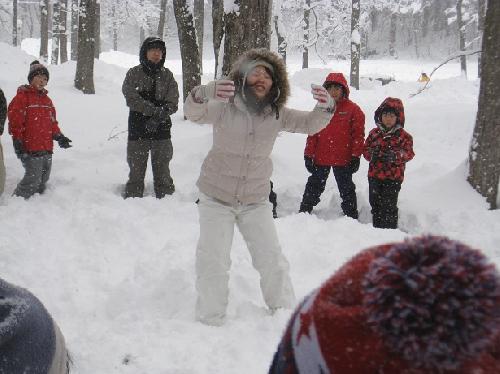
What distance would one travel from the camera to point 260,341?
3.31m

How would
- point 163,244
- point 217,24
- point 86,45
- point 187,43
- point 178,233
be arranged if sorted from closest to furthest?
1. point 163,244
2. point 178,233
3. point 217,24
4. point 187,43
5. point 86,45

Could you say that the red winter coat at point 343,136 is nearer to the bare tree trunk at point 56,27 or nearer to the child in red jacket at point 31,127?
the child in red jacket at point 31,127

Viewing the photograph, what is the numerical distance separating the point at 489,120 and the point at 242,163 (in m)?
4.24

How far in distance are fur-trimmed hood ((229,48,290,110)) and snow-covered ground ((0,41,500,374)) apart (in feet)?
5.62

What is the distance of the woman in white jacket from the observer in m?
3.44

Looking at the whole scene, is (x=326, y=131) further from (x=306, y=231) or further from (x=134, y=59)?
(x=134, y=59)

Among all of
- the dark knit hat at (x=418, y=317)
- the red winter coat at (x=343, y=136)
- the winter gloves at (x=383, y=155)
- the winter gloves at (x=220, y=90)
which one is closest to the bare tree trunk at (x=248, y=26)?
the red winter coat at (x=343, y=136)

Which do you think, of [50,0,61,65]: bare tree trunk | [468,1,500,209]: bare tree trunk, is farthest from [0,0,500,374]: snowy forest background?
[50,0,61,65]: bare tree trunk

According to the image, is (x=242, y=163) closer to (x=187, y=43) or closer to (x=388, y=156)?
(x=388, y=156)

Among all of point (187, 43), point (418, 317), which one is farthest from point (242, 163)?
point (187, 43)

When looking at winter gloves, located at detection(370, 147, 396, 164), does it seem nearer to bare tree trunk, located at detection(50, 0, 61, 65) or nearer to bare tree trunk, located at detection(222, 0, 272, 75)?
bare tree trunk, located at detection(222, 0, 272, 75)

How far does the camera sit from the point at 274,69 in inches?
137

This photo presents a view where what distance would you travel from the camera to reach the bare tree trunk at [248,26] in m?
6.01

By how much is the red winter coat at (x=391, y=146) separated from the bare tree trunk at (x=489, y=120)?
1285mm
